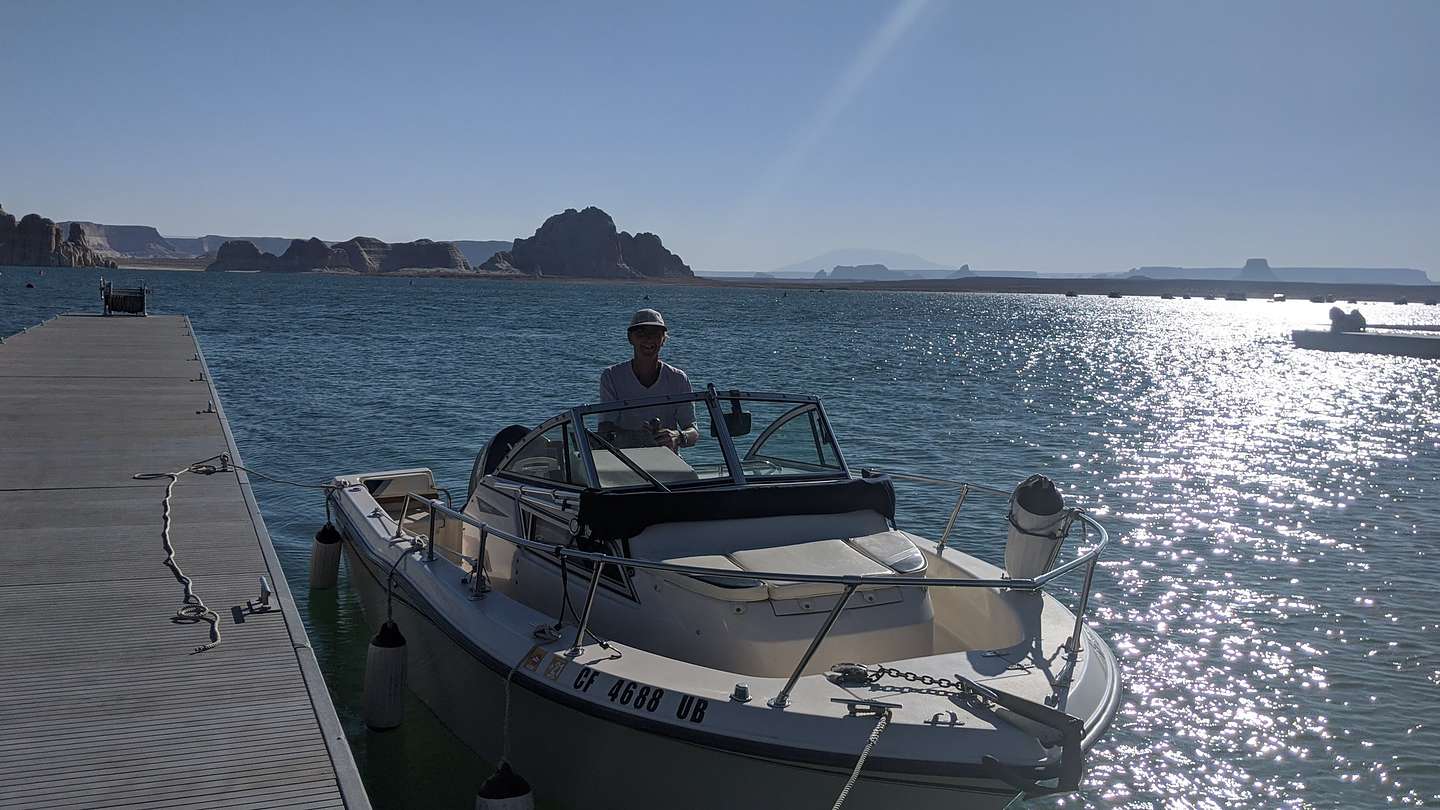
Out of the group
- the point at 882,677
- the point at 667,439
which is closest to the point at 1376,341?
the point at 667,439

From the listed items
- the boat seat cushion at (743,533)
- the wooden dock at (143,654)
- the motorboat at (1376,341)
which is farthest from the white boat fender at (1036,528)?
the motorboat at (1376,341)

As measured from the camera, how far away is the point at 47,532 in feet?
27.6

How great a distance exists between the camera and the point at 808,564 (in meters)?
6.01

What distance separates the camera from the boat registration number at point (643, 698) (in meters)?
4.99

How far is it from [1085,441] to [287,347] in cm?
3310

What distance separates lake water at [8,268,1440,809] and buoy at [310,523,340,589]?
0.64ft

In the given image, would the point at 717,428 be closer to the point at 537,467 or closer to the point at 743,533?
the point at 743,533

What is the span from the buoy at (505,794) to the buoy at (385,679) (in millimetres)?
2110

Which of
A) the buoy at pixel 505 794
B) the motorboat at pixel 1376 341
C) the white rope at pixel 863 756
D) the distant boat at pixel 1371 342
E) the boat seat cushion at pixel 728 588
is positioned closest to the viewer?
the white rope at pixel 863 756

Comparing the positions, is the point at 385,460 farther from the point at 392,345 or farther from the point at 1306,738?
the point at 392,345

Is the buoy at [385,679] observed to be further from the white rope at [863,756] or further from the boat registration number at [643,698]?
the white rope at [863,756]

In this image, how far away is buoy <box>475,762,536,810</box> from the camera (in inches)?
210

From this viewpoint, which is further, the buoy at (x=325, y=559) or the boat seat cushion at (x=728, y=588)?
the buoy at (x=325, y=559)

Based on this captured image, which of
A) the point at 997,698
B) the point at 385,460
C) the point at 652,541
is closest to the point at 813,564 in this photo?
the point at 652,541
